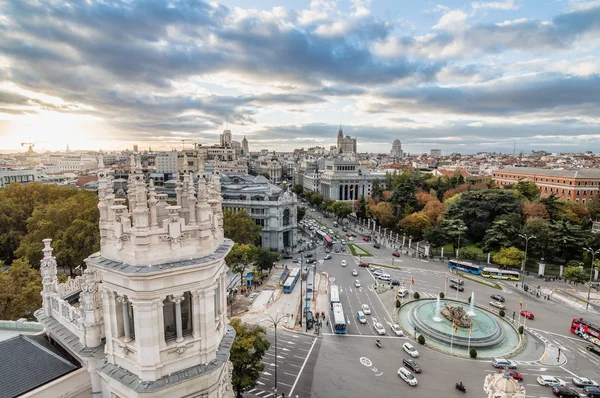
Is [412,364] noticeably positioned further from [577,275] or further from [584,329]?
[577,275]

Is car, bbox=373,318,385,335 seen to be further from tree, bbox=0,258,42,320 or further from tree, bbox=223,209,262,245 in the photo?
tree, bbox=0,258,42,320

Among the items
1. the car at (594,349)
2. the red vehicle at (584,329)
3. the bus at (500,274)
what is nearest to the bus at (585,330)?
the red vehicle at (584,329)

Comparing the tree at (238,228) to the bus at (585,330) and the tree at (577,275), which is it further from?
the tree at (577,275)

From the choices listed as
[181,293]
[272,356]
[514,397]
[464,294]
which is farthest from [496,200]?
[181,293]

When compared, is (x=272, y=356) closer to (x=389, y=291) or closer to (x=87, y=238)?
(x=389, y=291)

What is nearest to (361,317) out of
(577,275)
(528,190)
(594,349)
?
(594,349)

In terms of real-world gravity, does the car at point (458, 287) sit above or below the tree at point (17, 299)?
below
